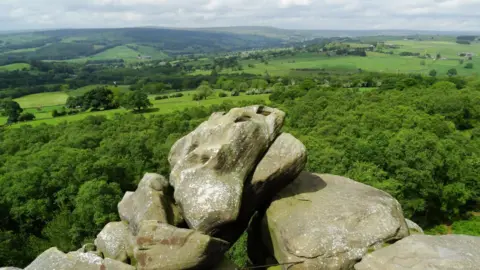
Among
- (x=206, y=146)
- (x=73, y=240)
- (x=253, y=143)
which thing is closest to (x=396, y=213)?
(x=253, y=143)

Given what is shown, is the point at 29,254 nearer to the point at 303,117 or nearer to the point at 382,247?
the point at 382,247

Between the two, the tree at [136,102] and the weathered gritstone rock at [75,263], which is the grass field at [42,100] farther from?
the weathered gritstone rock at [75,263]

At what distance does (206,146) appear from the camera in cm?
1716

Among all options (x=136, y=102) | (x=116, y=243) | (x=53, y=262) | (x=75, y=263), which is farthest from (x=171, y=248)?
(x=136, y=102)

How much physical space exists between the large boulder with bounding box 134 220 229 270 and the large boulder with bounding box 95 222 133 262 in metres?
1.64

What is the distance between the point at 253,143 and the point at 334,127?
166 feet

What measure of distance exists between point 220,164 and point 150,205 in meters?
3.72

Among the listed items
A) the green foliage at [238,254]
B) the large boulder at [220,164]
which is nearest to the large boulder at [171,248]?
the large boulder at [220,164]

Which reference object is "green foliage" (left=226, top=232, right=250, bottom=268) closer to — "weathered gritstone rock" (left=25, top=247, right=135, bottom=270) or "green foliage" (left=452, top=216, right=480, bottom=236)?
"weathered gritstone rock" (left=25, top=247, right=135, bottom=270)

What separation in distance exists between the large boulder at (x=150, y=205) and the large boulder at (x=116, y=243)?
456 millimetres

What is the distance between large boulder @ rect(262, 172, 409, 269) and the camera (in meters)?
15.6

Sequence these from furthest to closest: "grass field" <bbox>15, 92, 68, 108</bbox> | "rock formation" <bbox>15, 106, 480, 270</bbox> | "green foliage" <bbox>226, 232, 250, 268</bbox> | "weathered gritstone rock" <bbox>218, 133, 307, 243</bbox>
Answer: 1. "grass field" <bbox>15, 92, 68, 108</bbox>
2. "green foliage" <bbox>226, 232, 250, 268</bbox>
3. "weathered gritstone rock" <bbox>218, 133, 307, 243</bbox>
4. "rock formation" <bbox>15, 106, 480, 270</bbox>

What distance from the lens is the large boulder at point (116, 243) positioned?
16.0m

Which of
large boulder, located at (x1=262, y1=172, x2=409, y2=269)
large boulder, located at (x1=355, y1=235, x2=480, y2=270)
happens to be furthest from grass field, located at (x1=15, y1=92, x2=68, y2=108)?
large boulder, located at (x1=355, y1=235, x2=480, y2=270)
